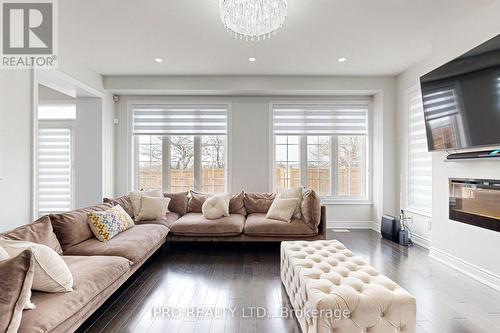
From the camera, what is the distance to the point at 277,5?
231 centimetres

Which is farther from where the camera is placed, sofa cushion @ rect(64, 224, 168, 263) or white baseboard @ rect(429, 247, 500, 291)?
white baseboard @ rect(429, 247, 500, 291)

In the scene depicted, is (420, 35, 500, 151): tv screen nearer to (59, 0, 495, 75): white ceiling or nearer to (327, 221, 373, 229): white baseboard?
(59, 0, 495, 75): white ceiling

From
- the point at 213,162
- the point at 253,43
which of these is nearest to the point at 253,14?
the point at 253,43

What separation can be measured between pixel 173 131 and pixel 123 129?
984 mm

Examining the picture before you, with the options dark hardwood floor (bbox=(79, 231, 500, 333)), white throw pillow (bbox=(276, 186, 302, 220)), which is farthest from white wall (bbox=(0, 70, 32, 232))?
white throw pillow (bbox=(276, 186, 302, 220))

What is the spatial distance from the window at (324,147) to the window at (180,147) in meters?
1.21

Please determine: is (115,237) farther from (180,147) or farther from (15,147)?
(180,147)

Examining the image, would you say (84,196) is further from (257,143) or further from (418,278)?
(418,278)

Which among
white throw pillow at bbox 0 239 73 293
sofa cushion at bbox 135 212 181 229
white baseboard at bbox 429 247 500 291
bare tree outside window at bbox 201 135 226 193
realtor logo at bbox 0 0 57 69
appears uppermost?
realtor logo at bbox 0 0 57 69

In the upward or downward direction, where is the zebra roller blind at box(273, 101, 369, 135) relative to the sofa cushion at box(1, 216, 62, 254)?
upward

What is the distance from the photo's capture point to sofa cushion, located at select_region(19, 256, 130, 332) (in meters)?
1.55

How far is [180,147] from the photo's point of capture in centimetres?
547

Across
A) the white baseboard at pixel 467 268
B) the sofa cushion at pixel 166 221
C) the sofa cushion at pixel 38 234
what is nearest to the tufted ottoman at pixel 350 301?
the white baseboard at pixel 467 268

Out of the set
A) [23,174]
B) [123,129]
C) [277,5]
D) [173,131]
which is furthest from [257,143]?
[23,174]
